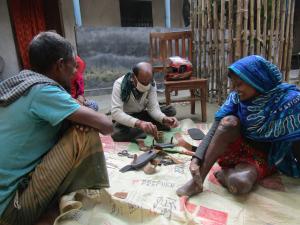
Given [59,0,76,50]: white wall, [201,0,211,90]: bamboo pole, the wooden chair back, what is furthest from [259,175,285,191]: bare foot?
[59,0,76,50]: white wall

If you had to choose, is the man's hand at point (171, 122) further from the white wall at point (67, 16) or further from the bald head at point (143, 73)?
the white wall at point (67, 16)

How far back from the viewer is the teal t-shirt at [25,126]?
3.55ft

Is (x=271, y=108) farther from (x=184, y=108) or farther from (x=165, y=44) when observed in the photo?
(x=165, y=44)

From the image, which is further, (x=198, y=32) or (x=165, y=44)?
(x=198, y=32)

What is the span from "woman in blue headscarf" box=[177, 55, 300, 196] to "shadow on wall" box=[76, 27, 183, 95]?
141 inches

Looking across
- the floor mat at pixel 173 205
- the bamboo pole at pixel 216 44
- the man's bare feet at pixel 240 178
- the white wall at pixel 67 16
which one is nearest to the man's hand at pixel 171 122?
the floor mat at pixel 173 205

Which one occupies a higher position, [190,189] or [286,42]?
[286,42]

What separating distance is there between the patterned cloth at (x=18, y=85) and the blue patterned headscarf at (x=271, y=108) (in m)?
0.96

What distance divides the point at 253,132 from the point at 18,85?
3.93 feet

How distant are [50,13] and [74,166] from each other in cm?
475

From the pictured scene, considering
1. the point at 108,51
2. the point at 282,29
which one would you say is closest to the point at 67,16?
the point at 108,51

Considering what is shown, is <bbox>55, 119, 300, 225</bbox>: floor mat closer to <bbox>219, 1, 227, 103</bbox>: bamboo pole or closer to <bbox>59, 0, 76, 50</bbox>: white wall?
<bbox>219, 1, 227, 103</bbox>: bamboo pole

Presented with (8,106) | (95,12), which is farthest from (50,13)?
(8,106)

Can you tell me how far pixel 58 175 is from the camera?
1.19 metres
